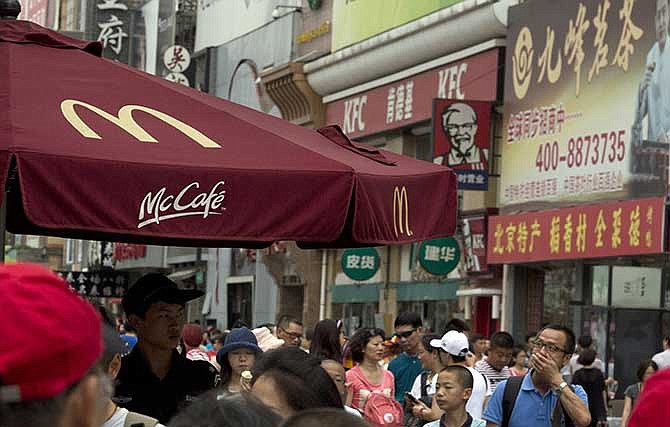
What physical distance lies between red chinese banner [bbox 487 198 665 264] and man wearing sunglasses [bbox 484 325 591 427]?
612 inches

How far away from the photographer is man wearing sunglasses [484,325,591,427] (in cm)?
1008

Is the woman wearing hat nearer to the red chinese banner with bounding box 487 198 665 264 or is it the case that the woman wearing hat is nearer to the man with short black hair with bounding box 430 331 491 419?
the man with short black hair with bounding box 430 331 491 419

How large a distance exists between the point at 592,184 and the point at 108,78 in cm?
2247

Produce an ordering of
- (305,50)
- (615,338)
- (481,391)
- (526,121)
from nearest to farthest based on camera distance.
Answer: (481,391)
(615,338)
(526,121)
(305,50)

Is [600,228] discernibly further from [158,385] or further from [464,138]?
[158,385]

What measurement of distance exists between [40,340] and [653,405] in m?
1.43

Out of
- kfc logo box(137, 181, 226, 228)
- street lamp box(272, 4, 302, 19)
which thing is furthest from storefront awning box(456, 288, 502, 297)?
Result: kfc logo box(137, 181, 226, 228)

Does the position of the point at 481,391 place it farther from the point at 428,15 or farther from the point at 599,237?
the point at 428,15

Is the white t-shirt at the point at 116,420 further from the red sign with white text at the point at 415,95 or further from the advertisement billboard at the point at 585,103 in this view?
the red sign with white text at the point at 415,95

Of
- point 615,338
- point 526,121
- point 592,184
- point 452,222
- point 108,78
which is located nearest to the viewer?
point 108,78

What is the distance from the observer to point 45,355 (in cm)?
257

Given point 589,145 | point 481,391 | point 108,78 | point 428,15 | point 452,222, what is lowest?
point 481,391

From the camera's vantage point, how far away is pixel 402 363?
15227 millimetres

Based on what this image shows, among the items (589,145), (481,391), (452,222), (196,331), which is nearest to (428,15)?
(589,145)
